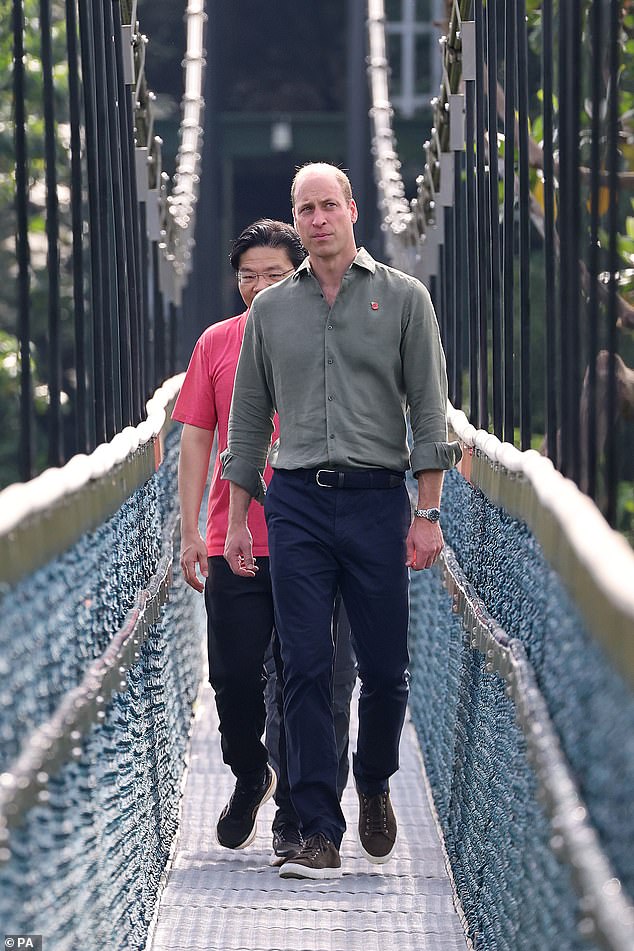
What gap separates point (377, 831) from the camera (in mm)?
3068

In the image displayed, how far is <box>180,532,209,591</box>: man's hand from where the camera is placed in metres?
3.19

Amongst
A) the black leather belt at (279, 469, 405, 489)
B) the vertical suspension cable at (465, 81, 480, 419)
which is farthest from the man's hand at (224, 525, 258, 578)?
the vertical suspension cable at (465, 81, 480, 419)

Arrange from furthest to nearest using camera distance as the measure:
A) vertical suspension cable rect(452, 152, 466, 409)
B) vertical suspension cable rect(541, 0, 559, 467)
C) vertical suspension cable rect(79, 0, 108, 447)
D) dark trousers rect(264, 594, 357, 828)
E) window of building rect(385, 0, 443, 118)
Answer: window of building rect(385, 0, 443, 118) < vertical suspension cable rect(452, 152, 466, 409) < dark trousers rect(264, 594, 357, 828) < vertical suspension cable rect(79, 0, 108, 447) < vertical suspension cable rect(541, 0, 559, 467)

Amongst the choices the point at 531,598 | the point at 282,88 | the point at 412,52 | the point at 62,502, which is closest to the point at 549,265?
the point at 531,598

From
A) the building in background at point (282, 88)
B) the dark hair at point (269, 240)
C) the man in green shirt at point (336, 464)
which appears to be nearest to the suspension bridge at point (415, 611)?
the man in green shirt at point (336, 464)

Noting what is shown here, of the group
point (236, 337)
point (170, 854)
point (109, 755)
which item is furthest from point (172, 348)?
point (109, 755)

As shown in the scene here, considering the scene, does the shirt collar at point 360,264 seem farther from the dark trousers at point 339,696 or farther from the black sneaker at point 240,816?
the black sneaker at point 240,816

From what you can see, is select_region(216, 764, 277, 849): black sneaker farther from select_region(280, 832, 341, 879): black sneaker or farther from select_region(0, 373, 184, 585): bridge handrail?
select_region(0, 373, 184, 585): bridge handrail

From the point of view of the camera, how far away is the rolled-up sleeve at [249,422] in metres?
2.99

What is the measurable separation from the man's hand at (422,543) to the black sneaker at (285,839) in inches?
23.7

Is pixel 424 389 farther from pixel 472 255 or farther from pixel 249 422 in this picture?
pixel 472 255

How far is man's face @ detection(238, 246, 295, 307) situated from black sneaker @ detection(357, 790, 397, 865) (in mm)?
945

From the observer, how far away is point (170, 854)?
3.11 metres

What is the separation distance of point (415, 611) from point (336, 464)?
5.95 feet
